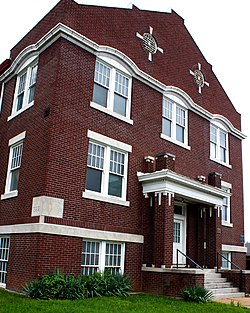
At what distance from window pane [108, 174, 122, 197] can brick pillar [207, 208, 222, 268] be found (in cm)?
487

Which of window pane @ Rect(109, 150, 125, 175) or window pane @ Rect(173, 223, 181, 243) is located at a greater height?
window pane @ Rect(109, 150, 125, 175)

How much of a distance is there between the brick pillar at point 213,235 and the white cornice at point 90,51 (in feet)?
17.6

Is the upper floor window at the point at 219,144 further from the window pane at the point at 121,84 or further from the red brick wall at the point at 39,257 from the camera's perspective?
A: the red brick wall at the point at 39,257

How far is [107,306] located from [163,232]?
15.1 ft

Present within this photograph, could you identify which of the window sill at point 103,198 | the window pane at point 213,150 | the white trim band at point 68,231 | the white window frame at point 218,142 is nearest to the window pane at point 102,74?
the window sill at point 103,198

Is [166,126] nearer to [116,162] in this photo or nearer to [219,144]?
[116,162]

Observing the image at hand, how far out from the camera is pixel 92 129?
45.3 ft

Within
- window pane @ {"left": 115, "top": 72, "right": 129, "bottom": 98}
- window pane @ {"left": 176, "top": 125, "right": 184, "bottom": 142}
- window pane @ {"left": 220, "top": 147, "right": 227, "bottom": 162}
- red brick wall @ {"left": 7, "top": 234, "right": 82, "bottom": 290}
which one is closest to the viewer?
red brick wall @ {"left": 7, "top": 234, "right": 82, "bottom": 290}

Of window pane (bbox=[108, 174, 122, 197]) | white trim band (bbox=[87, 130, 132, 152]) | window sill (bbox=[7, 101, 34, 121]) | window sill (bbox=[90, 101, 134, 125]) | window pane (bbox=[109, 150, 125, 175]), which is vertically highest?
window sill (bbox=[7, 101, 34, 121])

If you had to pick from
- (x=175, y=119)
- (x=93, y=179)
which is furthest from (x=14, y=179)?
(x=175, y=119)

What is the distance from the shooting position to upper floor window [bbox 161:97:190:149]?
1742cm

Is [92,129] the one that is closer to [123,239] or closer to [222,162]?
[123,239]

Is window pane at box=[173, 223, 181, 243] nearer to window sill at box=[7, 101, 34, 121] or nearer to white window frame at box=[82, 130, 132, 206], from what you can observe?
white window frame at box=[82, 130, 132, 206]

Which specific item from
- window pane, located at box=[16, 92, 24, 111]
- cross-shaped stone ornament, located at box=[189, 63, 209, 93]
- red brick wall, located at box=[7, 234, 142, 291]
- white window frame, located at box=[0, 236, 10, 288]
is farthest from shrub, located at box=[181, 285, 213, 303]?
cross-shaped stone ornament, located at box=[189, 63, 209, 93]
